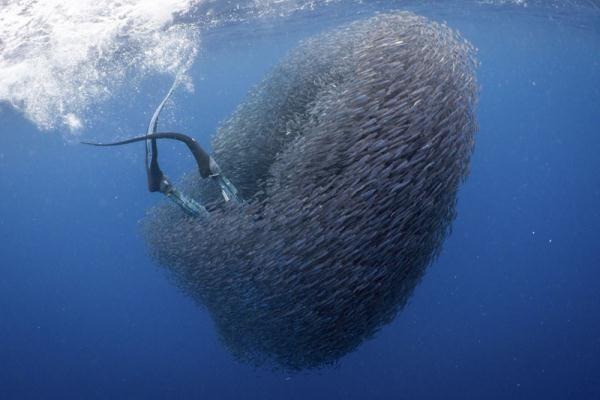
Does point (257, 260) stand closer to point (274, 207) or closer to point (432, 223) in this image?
point (274, 207)

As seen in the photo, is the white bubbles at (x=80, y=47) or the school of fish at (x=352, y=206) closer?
the school of fish at (x=352, y=206)

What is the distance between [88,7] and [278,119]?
881 centimetres

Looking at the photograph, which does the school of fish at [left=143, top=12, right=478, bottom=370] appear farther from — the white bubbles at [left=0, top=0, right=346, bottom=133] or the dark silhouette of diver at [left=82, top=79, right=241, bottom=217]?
the white bubbles at [left=0, top=0, right=346, bottom=133]

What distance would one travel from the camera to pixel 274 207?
4801 mm

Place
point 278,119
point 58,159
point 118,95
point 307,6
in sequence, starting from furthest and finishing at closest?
1. point 58,159
2. point 118,95
3. point 307,6
4. point 278,119

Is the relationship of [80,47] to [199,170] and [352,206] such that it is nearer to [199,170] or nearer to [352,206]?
[199,170]

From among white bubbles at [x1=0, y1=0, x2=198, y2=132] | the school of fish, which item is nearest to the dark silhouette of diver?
the school of fish

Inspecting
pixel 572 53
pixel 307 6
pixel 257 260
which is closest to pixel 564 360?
pixel 307 6

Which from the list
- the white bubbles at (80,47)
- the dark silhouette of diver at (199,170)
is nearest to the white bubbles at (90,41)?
the white bubbles at (80,47)

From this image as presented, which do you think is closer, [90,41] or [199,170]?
[199,170]

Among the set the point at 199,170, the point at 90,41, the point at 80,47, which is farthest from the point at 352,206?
the point at 80,47

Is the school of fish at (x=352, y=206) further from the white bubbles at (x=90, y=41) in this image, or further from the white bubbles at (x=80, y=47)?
the white bubbles at (x=90, y=41)

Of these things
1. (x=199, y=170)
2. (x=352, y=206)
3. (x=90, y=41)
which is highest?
(x=90, y=41)

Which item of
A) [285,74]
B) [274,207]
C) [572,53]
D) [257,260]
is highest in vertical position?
[285,74]
